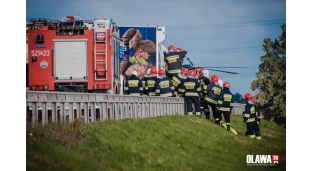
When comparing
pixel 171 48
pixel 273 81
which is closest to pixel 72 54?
pixel 171 48

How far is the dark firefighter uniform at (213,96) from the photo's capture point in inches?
644

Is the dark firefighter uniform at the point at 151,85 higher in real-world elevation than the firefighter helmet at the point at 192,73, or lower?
lower

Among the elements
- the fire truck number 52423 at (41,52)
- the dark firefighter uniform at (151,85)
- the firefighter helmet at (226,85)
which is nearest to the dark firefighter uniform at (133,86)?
the dark firefighter uniform at (151,85)

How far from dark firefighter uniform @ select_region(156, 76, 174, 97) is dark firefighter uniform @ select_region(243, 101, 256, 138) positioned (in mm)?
2024

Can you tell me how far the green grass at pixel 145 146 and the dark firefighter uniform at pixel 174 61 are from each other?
1.07m

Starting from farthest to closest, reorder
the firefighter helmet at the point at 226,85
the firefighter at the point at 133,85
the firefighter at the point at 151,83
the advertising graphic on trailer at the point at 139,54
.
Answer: the firefighter at the point at 151,83
the firefighter at the point at 133,85
the advertising graphic on trailer at the point at 139,54
the firefighter helmet at the point at 226,85

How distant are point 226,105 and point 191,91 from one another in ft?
3.78

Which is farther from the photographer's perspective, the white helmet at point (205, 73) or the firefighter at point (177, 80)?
the firefighter at point (177, 80)

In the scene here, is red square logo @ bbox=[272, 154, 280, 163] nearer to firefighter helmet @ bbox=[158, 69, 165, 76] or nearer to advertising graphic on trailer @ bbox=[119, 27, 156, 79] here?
advertising graphic on trailer @ bbox=[119, 27, 156, 79]

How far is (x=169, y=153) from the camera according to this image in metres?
14.1

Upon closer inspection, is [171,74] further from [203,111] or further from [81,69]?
[81,69]

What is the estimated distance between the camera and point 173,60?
16875mm

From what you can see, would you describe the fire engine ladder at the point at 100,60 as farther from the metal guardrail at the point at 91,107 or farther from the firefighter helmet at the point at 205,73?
the firefighter helmet at the point at 205,73

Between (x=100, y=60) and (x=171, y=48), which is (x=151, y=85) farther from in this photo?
(x=100, y=60)
